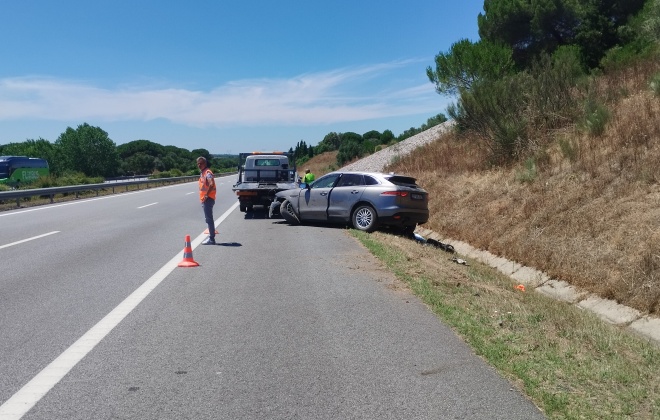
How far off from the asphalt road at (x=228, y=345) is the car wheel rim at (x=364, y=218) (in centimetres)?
442

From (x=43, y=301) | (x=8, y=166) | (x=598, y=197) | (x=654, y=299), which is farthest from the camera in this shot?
(x=8, y=166)

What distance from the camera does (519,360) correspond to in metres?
5.41

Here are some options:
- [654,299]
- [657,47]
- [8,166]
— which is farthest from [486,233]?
[8,166]

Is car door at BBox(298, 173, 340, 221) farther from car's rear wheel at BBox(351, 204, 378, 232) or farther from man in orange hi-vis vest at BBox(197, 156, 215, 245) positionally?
man in orange hi-vis vest at BBox(197, 156, 215, 245)

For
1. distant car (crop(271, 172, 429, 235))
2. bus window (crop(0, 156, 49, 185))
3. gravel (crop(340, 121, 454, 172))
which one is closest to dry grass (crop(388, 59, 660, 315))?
distant car (crop(271, 172, 429, 235))

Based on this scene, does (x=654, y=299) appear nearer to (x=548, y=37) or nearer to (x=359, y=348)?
(x=359, y=348)

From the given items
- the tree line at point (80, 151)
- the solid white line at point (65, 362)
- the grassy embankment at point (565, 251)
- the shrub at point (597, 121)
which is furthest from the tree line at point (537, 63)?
the tree line at point (80, 151)

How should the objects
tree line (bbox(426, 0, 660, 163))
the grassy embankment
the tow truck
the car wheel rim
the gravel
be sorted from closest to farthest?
the grassy embankment
the car wheel rim
the tow truck
tree line (bbox(426, 0, 660, 163))
the gravel

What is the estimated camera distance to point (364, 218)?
16078 mm

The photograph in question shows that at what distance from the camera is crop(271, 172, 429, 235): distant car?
15.4 meters

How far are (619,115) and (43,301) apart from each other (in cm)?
1582

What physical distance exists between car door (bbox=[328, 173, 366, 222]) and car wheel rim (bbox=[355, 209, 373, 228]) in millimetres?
291

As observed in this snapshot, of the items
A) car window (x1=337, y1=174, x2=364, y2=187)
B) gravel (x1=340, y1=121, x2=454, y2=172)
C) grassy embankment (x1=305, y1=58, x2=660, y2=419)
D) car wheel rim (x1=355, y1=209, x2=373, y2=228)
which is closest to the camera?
grassy embankment (x1=305, y1=58, x2=660, y2=419)

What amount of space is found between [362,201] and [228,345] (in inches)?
408
